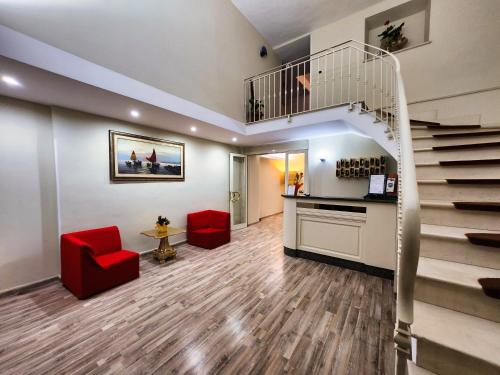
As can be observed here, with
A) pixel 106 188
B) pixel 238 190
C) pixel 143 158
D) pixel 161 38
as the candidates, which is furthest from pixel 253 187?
pixel 161 38

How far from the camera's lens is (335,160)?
16.4ft

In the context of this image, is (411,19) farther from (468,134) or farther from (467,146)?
(467,146)

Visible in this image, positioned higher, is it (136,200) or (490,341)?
(136,200)

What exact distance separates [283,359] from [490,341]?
52.0 inches

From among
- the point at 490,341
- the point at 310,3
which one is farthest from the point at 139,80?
the point at 310,3

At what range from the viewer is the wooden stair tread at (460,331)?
0.93 m

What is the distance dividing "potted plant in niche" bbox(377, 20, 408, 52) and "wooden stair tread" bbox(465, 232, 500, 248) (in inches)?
192

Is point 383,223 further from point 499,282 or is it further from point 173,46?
point 173,46

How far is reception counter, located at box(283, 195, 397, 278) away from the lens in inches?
113

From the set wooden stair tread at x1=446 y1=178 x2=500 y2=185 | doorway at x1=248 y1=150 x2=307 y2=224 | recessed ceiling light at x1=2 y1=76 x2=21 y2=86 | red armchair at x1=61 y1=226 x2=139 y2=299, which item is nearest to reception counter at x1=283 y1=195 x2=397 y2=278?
wooden stair tread at x1=446 y1=178 x2=500 y2=185

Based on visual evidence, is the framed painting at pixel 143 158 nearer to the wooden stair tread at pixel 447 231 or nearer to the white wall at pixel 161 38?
the white wall at pixel 161 38

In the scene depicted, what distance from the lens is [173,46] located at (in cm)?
327

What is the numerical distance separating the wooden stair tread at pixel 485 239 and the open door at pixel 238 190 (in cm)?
507

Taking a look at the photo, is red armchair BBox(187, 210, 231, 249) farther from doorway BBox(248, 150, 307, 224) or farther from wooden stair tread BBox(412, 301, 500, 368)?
wooden stair tread BBox(412, 301, 500, 368)
